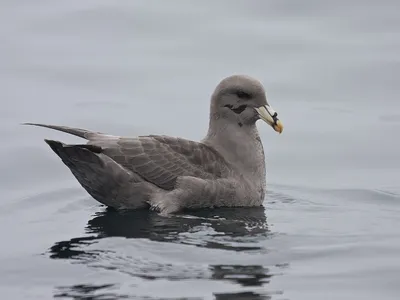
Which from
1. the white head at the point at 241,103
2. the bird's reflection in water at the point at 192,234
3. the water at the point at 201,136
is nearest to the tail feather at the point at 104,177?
the bird's reflection in water at the point at 192,234

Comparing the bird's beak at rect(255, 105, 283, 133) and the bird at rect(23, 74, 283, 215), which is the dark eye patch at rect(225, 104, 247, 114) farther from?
the bird's beak at rect(255, 105, 283, 133)

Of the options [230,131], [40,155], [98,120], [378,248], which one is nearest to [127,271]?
[378,248]

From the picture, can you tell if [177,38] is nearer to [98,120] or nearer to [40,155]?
[98,120]

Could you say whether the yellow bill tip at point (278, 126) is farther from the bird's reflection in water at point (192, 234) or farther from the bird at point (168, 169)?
the bird's reflection in water at point (192, 234)

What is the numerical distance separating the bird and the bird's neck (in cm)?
1

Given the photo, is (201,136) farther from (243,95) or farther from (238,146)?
(243,95)

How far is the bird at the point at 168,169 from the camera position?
1204 centimetres

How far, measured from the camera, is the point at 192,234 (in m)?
11.2

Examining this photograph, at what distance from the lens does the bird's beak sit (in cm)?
1246

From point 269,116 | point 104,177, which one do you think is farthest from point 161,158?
point 269,116

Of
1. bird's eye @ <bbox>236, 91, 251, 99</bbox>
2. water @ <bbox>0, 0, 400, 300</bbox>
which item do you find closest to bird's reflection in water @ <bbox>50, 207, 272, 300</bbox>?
water @ <bbox>0, 0, 400, 300</bbox>

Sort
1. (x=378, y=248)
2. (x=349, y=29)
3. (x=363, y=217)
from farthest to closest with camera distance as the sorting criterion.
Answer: (x=349, y=29), (x=363, y=217), (x=378, y=248)

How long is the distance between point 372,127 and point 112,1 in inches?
246

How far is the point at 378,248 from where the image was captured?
35.7ft
